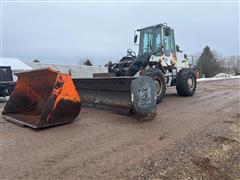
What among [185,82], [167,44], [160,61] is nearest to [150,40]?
[167,44]

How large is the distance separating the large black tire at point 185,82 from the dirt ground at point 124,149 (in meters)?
3.49

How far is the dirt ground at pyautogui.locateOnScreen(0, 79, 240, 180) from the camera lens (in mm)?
2969

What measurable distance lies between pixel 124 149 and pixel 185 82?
19.7 ft

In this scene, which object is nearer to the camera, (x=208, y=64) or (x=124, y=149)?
(x=124, y=149)

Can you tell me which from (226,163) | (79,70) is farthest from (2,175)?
(79,70)

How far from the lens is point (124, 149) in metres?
3.70

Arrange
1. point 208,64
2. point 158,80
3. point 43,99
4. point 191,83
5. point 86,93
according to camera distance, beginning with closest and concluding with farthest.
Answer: point 43,99
point 86,93
point 158,80
point 191,83
point 208,64

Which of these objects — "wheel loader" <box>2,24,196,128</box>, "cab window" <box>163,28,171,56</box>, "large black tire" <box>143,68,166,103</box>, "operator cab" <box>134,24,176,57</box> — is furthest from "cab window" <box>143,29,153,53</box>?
"large black tire" <box>143,68,166,103</box>

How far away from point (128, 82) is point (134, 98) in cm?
45

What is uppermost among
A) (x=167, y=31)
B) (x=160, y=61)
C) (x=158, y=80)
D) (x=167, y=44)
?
(x=167, y=31)

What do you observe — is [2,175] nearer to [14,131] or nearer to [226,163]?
[14,131]

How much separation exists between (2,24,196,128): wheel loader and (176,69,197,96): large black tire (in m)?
0.60

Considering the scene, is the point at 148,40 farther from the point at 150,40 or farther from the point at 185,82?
the point at 185,82

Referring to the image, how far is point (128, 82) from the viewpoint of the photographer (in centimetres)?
568
